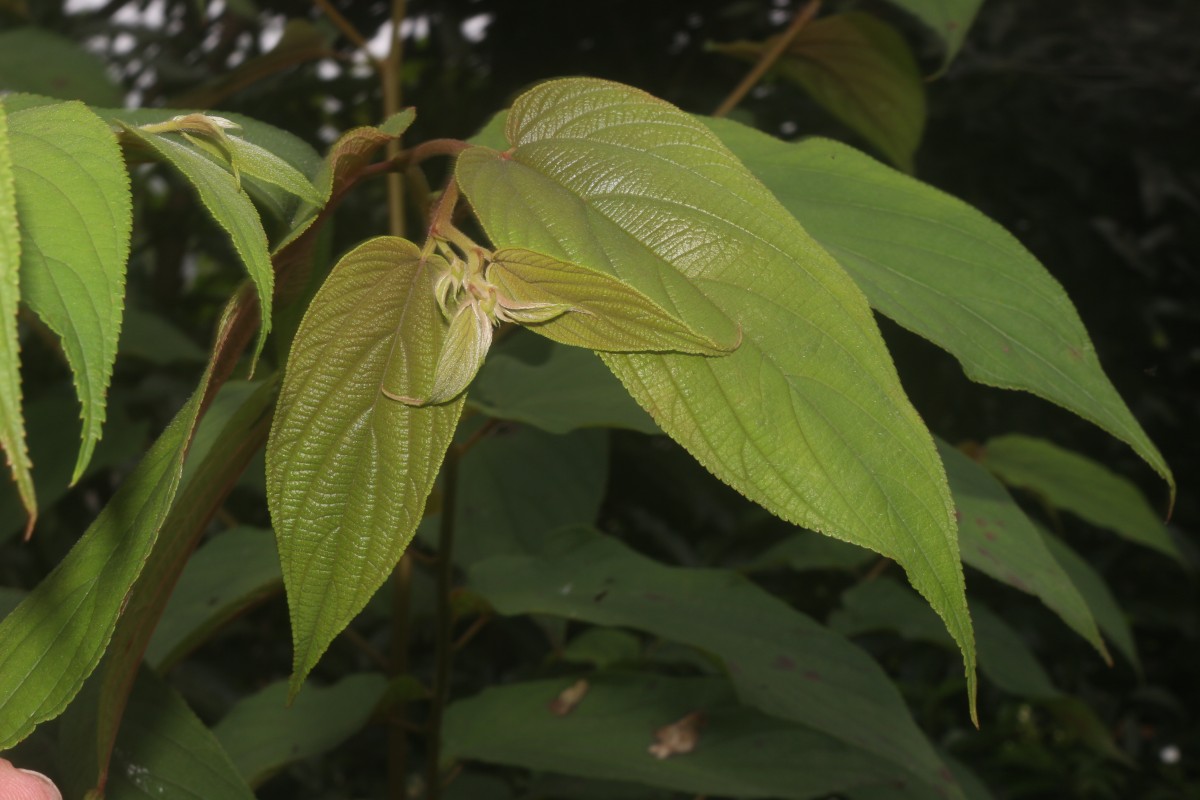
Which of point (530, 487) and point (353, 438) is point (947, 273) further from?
point (530, 487)

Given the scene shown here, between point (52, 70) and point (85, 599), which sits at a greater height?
point (85, 599)

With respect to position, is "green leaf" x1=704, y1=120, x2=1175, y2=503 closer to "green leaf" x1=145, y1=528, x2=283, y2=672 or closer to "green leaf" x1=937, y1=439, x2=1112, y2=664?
"green leaf" x1=937, y1=439, x2=1112, y2=664

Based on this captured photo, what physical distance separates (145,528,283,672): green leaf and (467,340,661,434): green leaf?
0.17 metres

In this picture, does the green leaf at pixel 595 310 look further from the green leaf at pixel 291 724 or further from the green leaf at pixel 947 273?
the green leaf at pixel 291 724

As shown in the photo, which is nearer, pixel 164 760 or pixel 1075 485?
pixel 164 760

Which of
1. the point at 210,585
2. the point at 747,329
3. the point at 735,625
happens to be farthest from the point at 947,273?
the point at 210,585

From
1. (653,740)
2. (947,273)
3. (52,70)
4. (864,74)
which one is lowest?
(653,740)

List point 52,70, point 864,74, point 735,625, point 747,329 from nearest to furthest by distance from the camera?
point 747,329 → point 735,625 → point 864,74 → point 52,70

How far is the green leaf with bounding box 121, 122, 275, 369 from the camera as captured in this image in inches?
9.0

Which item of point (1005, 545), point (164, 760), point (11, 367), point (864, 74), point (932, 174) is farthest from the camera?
point (932, 174)

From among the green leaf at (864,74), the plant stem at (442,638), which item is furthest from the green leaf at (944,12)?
the plant stem at (442,638)

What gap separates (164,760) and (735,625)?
357 millimetres

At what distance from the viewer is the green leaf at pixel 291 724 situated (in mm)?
650

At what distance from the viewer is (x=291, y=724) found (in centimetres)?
70
